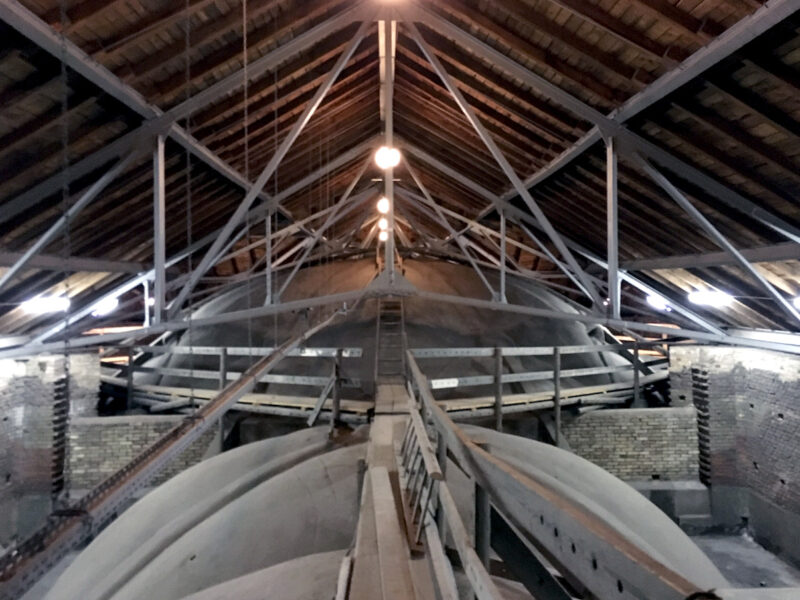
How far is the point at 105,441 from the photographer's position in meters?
9.16

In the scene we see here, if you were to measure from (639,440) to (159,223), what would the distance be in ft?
26.8

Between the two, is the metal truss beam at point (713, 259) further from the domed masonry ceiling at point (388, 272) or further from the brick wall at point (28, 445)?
the brick wall at point (28, 445)

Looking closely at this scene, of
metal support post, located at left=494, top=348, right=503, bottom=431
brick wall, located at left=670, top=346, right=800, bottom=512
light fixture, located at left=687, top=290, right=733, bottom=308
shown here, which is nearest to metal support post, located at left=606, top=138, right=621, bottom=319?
metal support post, located at left=494, top=348, right=503, bottom=431

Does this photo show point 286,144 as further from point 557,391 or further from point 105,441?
point 105,441

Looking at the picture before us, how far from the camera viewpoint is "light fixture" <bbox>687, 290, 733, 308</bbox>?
843 centimetres

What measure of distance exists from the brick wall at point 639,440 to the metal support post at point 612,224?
3084 mm

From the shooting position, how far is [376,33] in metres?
7.04

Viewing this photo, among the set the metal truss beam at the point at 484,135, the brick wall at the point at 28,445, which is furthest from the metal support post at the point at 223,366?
the metal truss beam at the point at 484,135

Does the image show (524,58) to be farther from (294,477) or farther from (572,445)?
(572,445)

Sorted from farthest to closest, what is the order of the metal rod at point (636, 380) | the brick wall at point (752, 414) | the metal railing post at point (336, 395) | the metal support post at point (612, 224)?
the metal rod at point (636, 380)
the brick wall at point (752, 414)
the metal railing post at point (336, 395)
the metal support post at point (612, 224)

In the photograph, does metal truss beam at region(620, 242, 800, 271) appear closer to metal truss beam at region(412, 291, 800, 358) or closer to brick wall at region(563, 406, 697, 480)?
metal truss beam at region(412, 291, 800, 358)

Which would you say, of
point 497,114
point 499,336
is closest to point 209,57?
point 497,114

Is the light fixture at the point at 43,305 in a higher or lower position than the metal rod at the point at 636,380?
higher

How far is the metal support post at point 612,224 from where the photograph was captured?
6.01m
